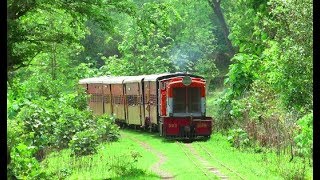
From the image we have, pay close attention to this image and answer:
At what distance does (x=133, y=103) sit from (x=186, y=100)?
14.2ft

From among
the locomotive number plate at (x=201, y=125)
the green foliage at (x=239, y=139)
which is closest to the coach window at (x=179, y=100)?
the locomotive number plate at (x=201, y=125)

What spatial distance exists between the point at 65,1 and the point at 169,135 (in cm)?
1149

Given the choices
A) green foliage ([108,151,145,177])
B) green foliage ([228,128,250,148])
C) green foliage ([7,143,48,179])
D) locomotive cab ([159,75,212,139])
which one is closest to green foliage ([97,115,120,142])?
locomotive cab ([159,75,212,139])

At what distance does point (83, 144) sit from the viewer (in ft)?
64.2

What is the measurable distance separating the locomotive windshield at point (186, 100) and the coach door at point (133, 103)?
308 centimetres

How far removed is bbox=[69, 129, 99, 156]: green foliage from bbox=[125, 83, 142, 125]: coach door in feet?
27.9

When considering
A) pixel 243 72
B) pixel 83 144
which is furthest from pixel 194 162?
pixel 243 72

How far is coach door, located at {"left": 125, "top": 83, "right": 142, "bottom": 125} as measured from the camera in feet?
93.8

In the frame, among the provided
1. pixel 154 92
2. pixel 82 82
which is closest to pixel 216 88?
pixel 82 82

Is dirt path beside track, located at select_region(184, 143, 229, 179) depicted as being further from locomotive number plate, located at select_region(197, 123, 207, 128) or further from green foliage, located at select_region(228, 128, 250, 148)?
locomotive number plate, located at select_region(197, 123, 207, 128)

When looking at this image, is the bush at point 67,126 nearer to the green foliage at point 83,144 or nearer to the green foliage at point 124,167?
the green foliage at point 83,144

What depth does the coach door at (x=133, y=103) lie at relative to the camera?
28.6m

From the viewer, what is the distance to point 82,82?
3719cm

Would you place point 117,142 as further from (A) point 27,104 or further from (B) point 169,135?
(A) point 27,104
